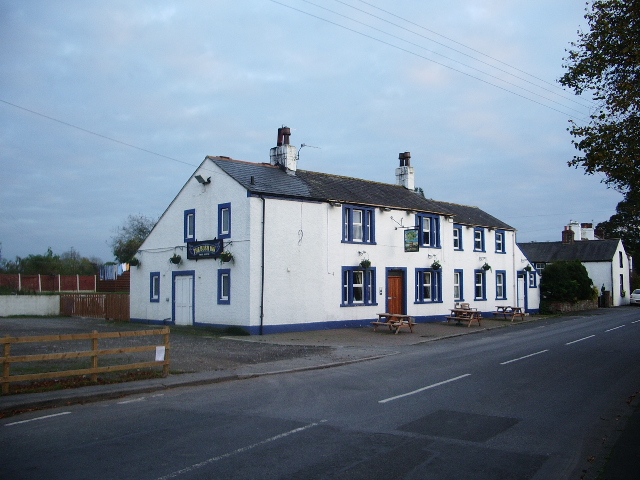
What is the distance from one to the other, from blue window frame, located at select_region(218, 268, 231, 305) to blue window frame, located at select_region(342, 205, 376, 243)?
5.93m

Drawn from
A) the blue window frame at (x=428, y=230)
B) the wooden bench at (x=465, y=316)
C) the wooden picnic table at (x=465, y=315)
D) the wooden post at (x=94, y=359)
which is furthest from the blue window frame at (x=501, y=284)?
the wooden post at (x=94, y=359)

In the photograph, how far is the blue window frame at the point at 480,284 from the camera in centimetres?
3619

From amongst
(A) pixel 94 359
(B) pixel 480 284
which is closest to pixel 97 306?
(B) pixel 480 284

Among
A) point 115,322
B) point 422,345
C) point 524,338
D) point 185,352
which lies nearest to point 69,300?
point 115,322

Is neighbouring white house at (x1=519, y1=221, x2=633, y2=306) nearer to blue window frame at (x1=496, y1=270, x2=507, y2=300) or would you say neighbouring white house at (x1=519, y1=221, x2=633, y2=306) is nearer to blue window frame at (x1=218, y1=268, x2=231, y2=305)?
blue window frame at (x1=496, y1=270, x2=507, y2=300)

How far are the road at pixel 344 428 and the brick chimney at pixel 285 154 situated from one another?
50.4 feet

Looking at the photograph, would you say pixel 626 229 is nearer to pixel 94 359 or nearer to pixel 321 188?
pixel 321 188

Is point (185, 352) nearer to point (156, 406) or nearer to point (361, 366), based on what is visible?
point (361, 366)

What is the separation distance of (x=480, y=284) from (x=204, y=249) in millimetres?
19391

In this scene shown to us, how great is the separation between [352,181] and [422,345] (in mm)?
12375

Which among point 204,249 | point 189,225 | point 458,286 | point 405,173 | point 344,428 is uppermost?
point 405,173

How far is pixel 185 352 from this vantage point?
57.4ft

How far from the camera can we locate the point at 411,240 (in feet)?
93.5

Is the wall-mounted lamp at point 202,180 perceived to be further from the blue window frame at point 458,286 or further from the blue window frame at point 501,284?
the blue window frame at point 501,284
